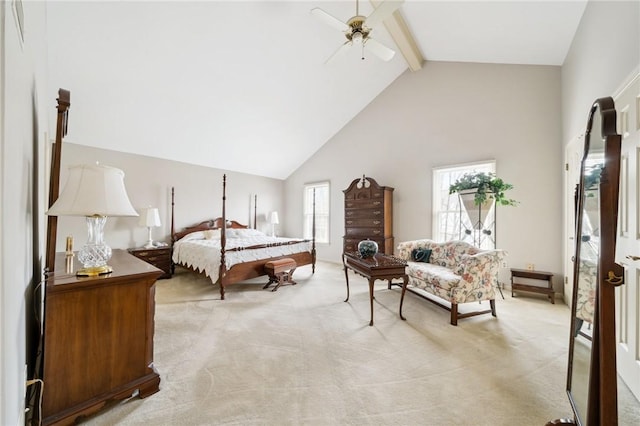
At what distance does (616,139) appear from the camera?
97 centimetres

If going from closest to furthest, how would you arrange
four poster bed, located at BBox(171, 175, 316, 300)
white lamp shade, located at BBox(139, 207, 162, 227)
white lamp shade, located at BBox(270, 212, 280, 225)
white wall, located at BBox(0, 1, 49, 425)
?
white wall, located at BBox(0, 1, 49, 425), four poster bed, located at BBox(171, 175, 316, 300), white lamp shade, located at BBox(139, 207, 162, 227), white lamp shade, located at BBox(270, 212, 280, 225)

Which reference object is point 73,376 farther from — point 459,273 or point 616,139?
point 459,273

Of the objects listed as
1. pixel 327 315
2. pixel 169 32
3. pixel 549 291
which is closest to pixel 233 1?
pixel 169 32

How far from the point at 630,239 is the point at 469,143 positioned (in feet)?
9.54

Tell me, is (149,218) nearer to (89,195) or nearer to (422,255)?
(89,195)

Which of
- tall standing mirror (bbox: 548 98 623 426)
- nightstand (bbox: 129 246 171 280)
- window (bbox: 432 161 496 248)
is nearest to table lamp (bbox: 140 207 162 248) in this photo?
nightstand (bbox: 129 246 171 280)

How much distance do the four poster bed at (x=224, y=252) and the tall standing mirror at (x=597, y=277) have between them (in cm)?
341

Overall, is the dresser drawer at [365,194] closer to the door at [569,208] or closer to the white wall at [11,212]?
the door at [569,208]

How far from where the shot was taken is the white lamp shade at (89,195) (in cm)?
136

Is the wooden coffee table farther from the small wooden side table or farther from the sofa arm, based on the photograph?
the small wooden side table

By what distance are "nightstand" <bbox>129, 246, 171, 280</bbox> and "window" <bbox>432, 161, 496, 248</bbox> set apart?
4898mm

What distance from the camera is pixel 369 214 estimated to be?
16.4ft

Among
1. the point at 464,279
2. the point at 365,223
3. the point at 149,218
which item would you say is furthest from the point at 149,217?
the point at 464,279

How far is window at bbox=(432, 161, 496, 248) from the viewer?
171 inches
